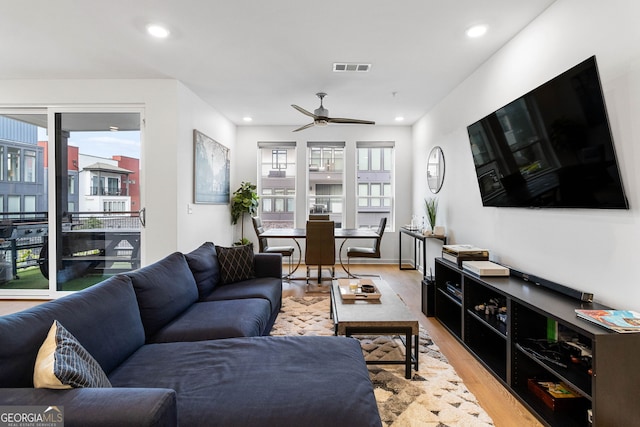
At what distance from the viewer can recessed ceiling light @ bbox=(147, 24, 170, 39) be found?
8.74ft

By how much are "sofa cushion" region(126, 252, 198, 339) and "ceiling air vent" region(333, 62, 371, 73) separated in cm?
257

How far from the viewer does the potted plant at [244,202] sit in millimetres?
5902

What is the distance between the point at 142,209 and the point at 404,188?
459 cm

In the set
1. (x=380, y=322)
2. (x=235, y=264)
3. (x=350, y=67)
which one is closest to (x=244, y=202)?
(x=235, y=264)

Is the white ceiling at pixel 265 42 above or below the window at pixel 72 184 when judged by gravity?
above

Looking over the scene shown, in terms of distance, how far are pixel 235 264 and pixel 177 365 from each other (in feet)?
5.34

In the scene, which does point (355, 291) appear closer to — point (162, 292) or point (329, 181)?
point (162, 292)

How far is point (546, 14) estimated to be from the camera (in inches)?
93.4

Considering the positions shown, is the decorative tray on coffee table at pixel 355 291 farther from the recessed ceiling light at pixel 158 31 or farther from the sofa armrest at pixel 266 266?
the recessed ceiling light at pixel 158 31

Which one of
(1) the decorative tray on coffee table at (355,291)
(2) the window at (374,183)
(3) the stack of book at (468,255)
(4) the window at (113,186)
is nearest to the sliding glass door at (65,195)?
(4) the window at (113,186)

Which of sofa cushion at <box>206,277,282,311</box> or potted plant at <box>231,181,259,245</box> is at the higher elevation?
potted plant at <box>231,181,259,245</box>

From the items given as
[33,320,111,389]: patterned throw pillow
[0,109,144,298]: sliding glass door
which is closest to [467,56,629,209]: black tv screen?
[33,320,111,389]: patterned throw pillow

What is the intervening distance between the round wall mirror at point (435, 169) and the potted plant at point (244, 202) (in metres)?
3.19

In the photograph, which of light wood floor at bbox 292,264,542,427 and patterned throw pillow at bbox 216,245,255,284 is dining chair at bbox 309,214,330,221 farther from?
patterned throw pillow at bbox 216,245,255,284
